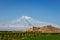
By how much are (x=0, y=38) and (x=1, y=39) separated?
1.52 ft

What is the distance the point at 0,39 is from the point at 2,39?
65 centimetres

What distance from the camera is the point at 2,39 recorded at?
129 feet

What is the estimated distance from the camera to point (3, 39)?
39594 millimetres

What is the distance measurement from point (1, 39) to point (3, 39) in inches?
18.3

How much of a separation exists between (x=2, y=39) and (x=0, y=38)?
0.69 m

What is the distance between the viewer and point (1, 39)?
3941 cm

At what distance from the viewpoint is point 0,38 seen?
39.7 meters

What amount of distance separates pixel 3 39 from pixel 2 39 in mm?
337

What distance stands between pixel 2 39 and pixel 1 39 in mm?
259

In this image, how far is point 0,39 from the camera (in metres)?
38.8

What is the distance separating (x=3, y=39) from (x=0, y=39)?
98 centimetres

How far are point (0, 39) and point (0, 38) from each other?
0.96 metres

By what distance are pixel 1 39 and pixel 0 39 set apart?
0.64 meters
